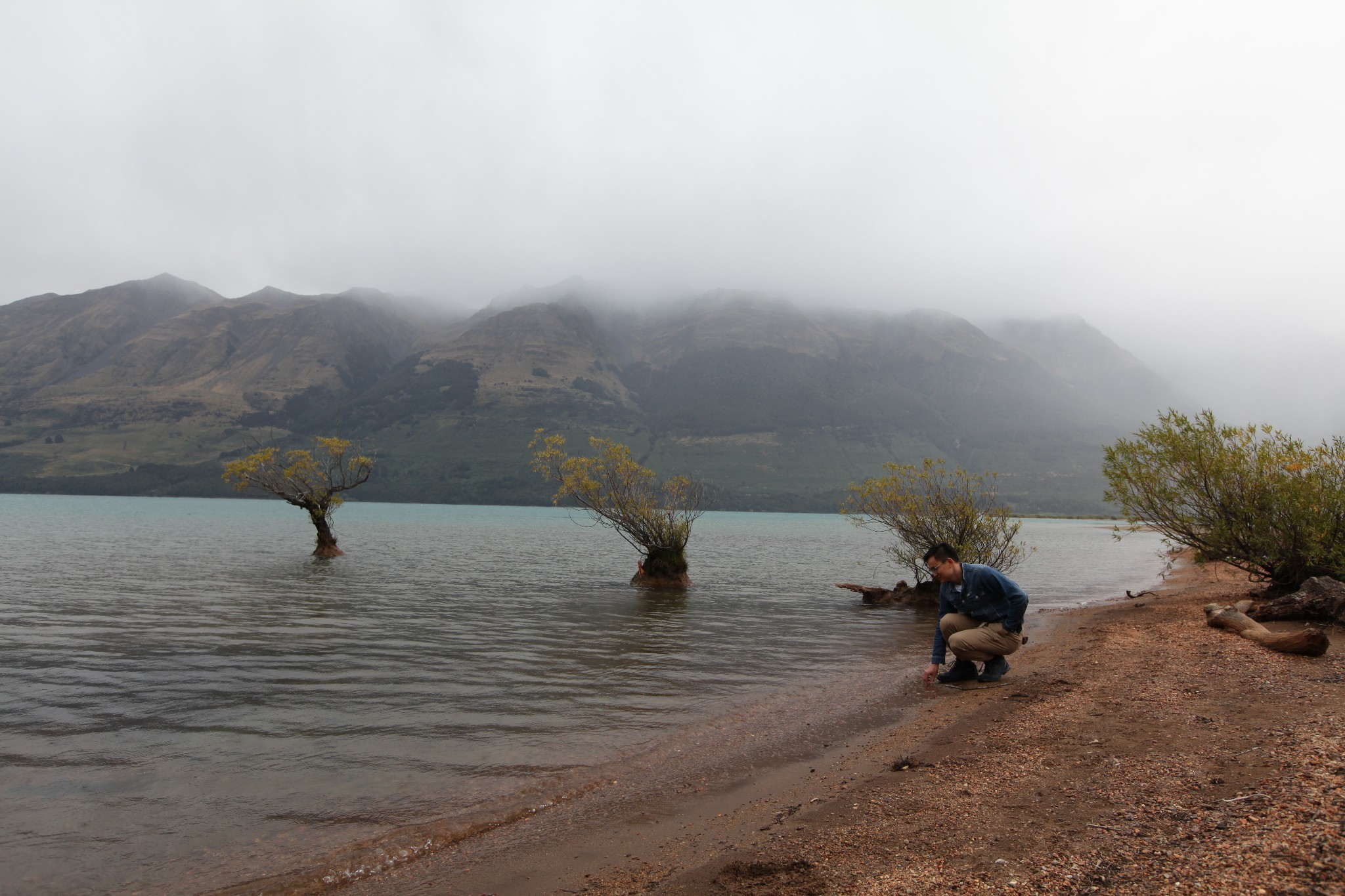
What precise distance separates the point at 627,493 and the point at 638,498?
0.58m

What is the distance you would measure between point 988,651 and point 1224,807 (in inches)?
309

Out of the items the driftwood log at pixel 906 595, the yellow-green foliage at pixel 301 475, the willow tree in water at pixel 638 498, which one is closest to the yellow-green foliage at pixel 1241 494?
the driftwood log at pixel 906 595

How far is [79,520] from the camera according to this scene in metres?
83.5

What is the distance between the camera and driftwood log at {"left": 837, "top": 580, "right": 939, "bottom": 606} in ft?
96.5

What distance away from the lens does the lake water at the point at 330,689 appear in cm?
824

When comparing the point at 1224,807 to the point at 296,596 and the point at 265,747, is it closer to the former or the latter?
the point at 265,747

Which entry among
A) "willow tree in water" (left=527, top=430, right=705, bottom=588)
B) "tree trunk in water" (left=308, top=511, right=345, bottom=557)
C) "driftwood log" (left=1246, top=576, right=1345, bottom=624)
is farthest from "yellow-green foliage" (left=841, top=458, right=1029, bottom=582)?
"tree trunk in water" (left=308, top=511, right=345, bottom=557)

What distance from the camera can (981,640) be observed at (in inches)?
535

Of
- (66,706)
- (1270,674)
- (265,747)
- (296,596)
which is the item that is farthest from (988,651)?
(296,596)

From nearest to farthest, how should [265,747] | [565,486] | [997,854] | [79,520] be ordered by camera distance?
[997,854] < [265,747] < [565,486] < [79,520]

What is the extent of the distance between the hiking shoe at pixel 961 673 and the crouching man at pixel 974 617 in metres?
0.01

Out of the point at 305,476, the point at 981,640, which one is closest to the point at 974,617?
the point at 981,640

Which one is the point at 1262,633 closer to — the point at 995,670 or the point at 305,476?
the point at 995,670

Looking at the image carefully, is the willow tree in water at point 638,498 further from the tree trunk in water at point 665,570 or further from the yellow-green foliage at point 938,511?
the yellow-green foliage at point 938,511
